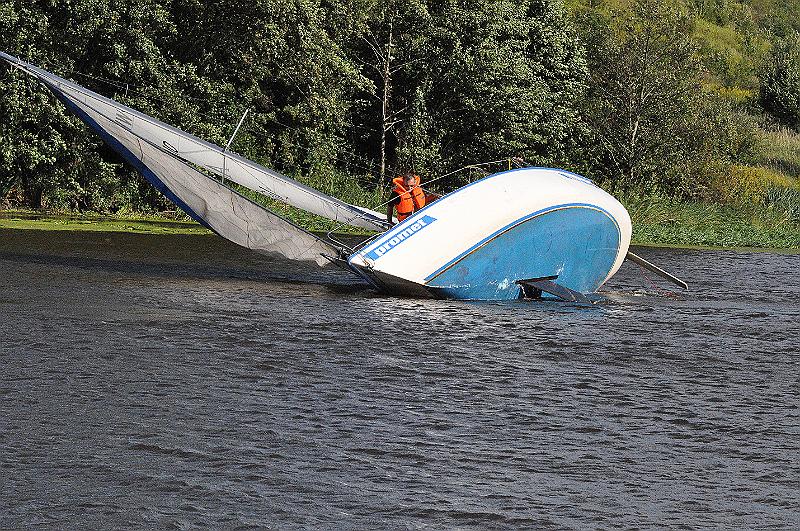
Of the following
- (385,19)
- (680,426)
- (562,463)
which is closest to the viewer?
(562,463)

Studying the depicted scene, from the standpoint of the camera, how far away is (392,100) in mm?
42750

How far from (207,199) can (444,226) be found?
4333mm

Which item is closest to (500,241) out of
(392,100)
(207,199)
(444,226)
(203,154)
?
(444,226)

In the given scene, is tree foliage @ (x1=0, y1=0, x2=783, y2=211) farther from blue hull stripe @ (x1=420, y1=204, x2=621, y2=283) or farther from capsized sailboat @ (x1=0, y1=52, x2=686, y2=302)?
blue hull stripe @ (x1=420, y1=204, x2=621, y2=283)

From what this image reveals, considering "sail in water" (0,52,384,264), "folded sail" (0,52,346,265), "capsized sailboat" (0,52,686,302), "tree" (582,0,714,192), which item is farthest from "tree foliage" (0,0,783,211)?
"folded sail" (0,52,346,265)

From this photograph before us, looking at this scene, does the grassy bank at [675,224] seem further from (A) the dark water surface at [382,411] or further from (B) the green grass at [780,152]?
(A) the dark water surface at [382,411]

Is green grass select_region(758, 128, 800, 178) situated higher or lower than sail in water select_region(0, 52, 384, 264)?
higher

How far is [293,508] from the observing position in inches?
323

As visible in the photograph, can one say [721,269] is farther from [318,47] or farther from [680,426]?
[680,426]

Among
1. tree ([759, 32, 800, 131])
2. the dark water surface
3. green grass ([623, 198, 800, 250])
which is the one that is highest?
tree ([759, 32, 800, 131])

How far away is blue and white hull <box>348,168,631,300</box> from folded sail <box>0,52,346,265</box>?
202 centimetres

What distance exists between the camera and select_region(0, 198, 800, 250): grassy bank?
106 ft

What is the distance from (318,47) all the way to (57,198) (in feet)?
27.7

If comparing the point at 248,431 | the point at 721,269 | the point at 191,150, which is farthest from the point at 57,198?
the point at 248,431
